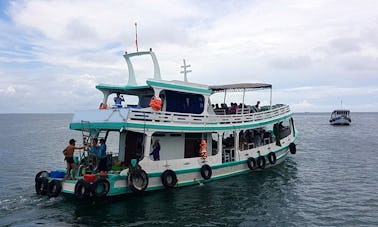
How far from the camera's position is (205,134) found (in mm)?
18625

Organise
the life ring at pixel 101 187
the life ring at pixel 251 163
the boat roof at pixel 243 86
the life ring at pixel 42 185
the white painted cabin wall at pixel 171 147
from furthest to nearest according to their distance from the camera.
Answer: the boat roof at pixel 243 86 → the life ring at pixel 251 163 → the white painted cabin wall at pixel 171 147 → the life ring at pixel 42 185 → the life ring at pixel 101 187

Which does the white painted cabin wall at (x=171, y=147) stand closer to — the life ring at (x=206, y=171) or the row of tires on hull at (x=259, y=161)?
the life ring at (x=206, y=171)

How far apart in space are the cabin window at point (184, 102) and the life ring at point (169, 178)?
3.13 m

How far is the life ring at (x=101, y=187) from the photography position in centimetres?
1381

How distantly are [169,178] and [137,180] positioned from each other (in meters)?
1.65

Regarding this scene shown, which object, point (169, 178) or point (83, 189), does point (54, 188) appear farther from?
point (169, 178)

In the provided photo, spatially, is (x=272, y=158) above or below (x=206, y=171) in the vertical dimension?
above

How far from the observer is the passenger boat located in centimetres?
1488

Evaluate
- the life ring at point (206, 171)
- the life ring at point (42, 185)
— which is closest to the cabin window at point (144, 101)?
the life ring at point (206, 171)

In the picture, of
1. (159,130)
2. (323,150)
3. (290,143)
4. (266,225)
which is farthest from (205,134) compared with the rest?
(323,150)

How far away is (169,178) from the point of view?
52.9 ft

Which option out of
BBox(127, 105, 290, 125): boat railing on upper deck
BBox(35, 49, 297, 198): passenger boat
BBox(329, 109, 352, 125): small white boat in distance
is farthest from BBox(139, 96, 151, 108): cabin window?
BBox(329, 109, 352, 125): small white boat in distance

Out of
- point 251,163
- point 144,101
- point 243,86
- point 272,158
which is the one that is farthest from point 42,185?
point 272,158

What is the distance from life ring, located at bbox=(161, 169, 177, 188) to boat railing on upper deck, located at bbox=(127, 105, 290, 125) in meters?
2.32
